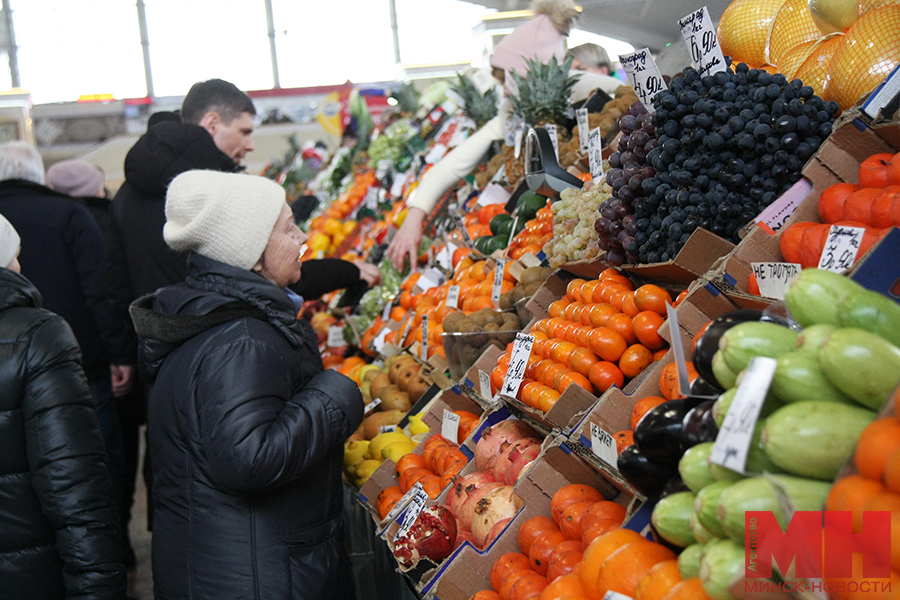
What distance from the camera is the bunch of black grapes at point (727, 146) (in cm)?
164

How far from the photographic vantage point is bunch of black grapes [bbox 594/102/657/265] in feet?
6.15

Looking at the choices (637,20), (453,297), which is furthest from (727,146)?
(637,20)

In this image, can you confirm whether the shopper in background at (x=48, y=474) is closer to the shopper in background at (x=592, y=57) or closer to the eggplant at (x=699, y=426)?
the eggplant at (x=699, y=426)

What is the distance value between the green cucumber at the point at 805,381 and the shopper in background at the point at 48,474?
70.4 inches

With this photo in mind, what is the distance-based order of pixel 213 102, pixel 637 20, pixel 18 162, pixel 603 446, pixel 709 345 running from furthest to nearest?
pixel 637 20 < pixel 18 162 < pixel 213 102 < pixel 603 446 < pixel 709 345

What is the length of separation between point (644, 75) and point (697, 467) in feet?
4.71

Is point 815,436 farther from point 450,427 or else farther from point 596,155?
point 596,155

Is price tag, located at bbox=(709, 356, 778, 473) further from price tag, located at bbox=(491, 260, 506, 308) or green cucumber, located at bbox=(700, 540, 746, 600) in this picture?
price tag, located at bbox=(491, 260, 506, 308)

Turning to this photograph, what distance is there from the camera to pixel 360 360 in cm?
402

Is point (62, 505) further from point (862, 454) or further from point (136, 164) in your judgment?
point (862, 454)

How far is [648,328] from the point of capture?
1770 mm

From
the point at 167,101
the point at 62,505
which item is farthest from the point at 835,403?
the point at 167,101

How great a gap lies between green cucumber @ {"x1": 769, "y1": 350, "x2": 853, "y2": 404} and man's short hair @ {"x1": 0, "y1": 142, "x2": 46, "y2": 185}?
12.7ft

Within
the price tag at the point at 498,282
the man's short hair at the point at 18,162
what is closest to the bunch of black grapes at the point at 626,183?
the price tag at the point at 498,282
